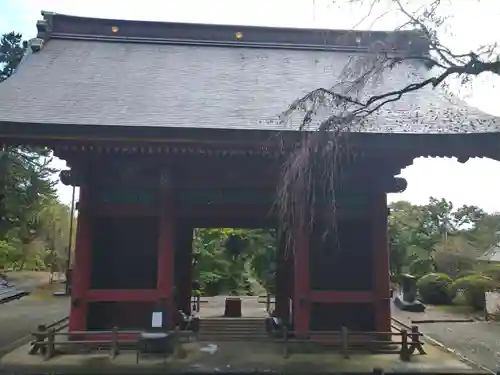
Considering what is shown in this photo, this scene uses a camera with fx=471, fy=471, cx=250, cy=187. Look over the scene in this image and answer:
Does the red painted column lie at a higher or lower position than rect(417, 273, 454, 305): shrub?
higher

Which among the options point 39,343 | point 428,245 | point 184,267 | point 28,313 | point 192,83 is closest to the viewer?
point 39,343

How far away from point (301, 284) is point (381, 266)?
4.83 feet

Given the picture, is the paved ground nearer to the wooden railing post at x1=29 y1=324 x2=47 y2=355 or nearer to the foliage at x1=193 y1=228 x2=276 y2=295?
the wooden railing post at x1=29 y1=324 x2=47 y2=355

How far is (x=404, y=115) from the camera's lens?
28.1 feet

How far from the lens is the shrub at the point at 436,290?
776 inches

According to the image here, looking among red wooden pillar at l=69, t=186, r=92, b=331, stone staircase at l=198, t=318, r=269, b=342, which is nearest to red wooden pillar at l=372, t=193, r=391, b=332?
stone staircase at l=198, t=318, r=269, b=342

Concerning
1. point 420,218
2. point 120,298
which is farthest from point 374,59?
point 420,218

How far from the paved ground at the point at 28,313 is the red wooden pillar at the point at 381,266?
7.93 metres

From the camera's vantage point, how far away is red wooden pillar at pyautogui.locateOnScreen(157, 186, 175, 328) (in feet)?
26.7

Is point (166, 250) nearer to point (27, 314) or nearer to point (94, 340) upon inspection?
point (94, 340)

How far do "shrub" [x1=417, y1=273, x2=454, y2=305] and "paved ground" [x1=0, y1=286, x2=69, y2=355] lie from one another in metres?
14.4

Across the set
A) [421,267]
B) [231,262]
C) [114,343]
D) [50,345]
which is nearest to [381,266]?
[114,343]

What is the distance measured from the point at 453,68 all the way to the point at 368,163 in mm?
3137

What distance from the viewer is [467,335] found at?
1246cm
